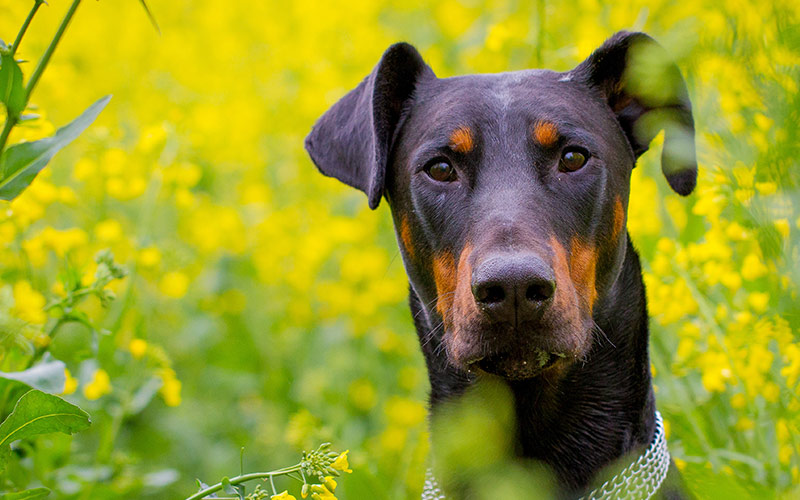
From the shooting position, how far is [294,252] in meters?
5.11

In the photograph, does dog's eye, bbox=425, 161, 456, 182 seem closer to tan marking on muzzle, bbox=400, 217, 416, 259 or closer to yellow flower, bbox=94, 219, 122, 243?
tan marking on muzzle, bbox=400, 217, 416, 259

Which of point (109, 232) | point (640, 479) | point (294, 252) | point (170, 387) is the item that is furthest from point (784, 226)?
point (294, 252)

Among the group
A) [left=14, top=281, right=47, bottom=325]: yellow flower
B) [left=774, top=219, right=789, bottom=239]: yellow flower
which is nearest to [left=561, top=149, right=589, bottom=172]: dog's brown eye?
[left=774, top=219, right=789, bottom=239]: yellow flower

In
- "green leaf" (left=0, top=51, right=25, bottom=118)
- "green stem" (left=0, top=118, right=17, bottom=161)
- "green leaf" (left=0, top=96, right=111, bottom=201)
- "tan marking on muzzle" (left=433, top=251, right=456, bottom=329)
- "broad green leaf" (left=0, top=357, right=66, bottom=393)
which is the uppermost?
"green leaf" (left=0, top=51, right=25, bottom=118)

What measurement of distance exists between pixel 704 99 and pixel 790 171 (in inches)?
30.4

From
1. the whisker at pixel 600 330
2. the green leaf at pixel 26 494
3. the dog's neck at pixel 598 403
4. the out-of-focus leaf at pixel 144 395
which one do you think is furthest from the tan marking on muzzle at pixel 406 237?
the green leaf at pixel 26 494

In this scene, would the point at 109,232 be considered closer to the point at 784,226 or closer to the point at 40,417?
the point at 40,417

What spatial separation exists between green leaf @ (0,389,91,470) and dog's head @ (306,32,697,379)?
990 millimetres

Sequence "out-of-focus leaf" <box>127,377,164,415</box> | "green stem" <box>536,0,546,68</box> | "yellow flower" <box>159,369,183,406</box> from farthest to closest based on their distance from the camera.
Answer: "green stem" <box>536,0,546,68</box>, "out-of-focus leaf" <box>127,377,164,415</box>, "yellow flower" <box>159,369,183,406</box>

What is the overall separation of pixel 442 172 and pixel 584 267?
1.68ft

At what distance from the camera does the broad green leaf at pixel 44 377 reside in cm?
220

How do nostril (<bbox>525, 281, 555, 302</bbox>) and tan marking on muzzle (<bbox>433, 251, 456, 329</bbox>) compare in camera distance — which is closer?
nostril (<bbox>525, 281, 555, 302</bbox>)

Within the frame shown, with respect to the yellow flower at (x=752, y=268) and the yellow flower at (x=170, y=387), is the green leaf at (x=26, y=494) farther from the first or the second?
the yellow flower at (x=752, y=268)

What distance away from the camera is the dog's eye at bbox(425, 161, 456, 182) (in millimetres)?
2631
